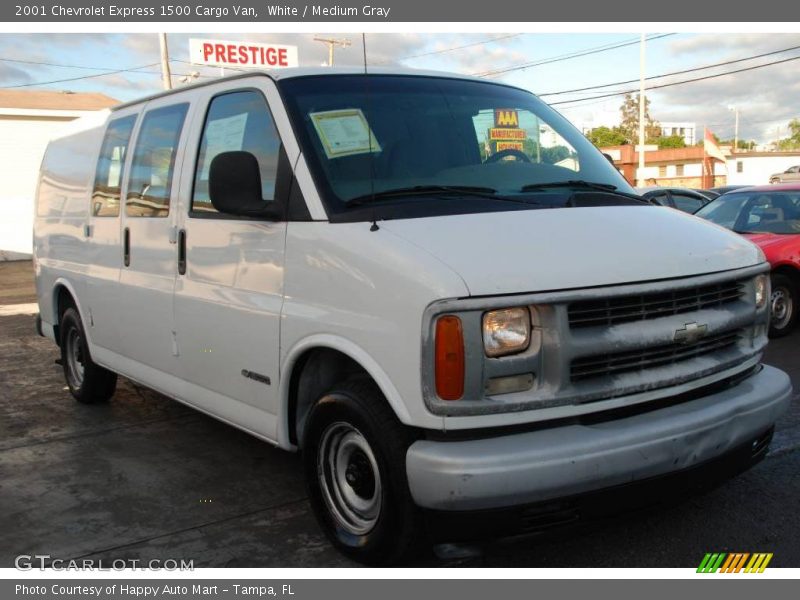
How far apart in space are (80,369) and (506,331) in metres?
4.76

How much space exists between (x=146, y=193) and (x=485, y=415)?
3.07 m

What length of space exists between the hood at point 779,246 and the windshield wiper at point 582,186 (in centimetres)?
523

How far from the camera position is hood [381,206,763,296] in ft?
9.66

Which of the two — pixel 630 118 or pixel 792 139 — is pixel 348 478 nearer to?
pixel 630 118

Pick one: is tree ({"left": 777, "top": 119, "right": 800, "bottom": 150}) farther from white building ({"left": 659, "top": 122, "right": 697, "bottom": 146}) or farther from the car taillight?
the car taillight

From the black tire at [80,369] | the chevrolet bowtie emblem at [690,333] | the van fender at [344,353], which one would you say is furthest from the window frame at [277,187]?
the black tire at [80,369]

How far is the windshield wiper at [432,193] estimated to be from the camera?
11.6 ft

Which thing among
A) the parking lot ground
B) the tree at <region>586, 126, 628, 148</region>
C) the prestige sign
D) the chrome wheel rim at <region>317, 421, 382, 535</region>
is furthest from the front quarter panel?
the tree at <region>586, 126, 628, 148</region>

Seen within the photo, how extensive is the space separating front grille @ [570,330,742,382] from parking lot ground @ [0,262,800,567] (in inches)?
22.7

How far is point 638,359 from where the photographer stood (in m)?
3.17

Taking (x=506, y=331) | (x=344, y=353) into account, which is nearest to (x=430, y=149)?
(x=344, y=353)

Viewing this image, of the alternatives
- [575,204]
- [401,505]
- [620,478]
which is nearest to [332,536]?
[401,505]

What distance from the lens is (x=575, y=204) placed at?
12.1 ft

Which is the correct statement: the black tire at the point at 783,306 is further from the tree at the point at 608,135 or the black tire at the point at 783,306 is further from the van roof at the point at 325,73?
the tree at the point at 608,135
